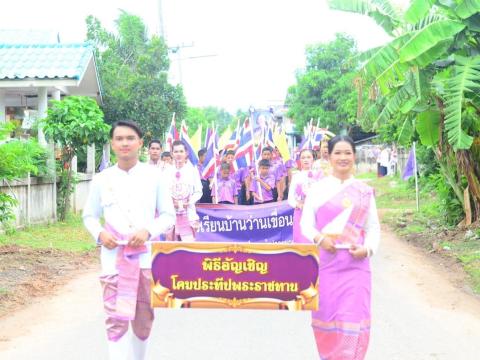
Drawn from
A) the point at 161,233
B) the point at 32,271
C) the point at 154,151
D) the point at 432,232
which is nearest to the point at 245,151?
the point at 432,232

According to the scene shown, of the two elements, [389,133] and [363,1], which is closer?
[363,1]

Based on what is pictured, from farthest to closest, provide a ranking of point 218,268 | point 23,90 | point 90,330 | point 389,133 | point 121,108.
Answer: point 121,108
point 389,133
point 23,90
point 90,330
point 218,268

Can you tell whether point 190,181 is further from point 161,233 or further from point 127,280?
point 127,280

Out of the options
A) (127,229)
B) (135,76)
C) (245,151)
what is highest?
(135,76)

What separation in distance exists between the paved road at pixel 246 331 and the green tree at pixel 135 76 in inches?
619

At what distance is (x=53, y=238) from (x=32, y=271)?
358 cm

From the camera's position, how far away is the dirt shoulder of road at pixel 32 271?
883cm

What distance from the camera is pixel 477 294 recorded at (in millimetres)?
9172

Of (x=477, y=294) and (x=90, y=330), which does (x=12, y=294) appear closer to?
(x=90, y=330)

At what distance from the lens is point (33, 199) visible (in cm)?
1541

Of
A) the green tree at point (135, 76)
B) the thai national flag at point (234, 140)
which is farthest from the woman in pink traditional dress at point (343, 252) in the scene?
the green tree at point (135, 76)

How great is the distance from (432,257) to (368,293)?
26.4 ft

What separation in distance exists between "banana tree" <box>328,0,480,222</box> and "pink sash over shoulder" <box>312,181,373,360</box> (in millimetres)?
5749

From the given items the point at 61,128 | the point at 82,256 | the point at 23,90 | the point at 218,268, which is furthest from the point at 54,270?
the point at 23,90
